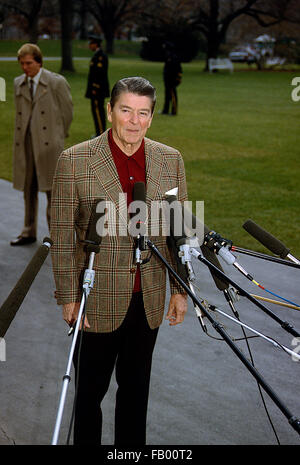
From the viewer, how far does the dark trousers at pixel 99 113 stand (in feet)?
47.9

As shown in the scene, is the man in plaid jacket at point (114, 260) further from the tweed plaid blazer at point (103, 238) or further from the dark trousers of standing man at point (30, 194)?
the dark trousers of standing man at point (30, 194)

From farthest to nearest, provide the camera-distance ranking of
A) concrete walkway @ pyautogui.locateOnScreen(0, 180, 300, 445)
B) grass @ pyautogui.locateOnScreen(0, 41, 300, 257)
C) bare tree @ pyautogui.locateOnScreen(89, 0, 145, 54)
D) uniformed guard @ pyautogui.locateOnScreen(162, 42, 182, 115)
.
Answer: bare tree @ pyautogui.locateOnScreen(89, 0, 145, 54)
uniformed guard @ pyautogui.locateOnScreen(162, 42, 182, 115)
grass @ pyautogui.locateOnScreen(0, 41, 300, 257)
concrete walkway @ pyautogui.locateOnScreen(0, 180, 300, 445)

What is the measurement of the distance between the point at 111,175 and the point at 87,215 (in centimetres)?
23

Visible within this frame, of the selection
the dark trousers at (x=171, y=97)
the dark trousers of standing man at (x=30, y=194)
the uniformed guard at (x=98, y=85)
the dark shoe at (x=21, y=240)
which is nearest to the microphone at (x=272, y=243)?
the dark trousers of standing man at (x=30, y=194)

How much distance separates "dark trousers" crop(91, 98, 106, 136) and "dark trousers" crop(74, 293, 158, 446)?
39.8 ft

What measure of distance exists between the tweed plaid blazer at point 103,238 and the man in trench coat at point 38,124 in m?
4.11

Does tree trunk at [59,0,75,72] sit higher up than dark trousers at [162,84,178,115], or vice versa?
tree trunk at [59,0,75,72]

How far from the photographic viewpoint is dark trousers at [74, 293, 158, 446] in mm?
2928

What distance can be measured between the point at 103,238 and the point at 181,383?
1986mm

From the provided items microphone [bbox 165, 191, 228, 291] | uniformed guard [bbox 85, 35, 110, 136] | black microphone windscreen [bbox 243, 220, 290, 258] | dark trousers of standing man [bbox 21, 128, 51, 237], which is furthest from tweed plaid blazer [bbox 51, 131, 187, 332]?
uniformed guard [bbox 85, 35, 110, 136]

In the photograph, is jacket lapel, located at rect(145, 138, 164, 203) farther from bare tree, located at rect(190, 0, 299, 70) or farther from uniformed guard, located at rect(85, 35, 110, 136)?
bare tree, located at rect(190, 0, 299, 70)

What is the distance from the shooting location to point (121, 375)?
121 inches

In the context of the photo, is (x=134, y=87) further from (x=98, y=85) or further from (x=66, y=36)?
(x=66, y=36)
